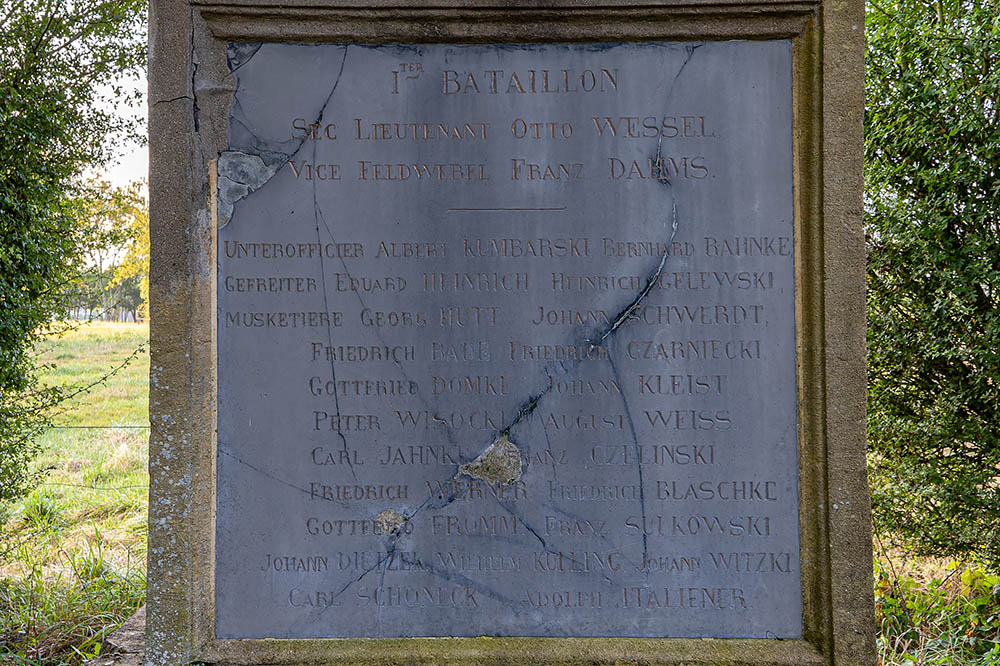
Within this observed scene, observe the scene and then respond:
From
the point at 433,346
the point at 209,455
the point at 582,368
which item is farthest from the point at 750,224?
the point at 209,455

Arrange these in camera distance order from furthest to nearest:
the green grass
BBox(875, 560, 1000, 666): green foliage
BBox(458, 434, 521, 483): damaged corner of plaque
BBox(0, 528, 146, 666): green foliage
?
the green grass
BBox(0, 528, 146, 666): green foliage
BBox(875, 560, 1000, 666): green foliage
BBox(458, 434, 521, 483): damaged corner of plaque

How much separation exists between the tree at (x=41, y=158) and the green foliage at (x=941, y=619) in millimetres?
4630

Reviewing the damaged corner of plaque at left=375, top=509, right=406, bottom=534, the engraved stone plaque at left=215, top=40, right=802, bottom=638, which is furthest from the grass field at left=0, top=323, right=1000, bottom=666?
the damaged corner of plaque at left=375, top=509, right=406, bottom=534

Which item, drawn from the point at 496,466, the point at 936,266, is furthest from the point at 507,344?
the point at 936,266

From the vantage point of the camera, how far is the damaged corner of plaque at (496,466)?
2.31m

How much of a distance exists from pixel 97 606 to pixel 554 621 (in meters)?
2.65

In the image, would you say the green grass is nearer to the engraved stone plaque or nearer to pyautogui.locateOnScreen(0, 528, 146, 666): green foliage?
pyautogui.locateOnScreen(0, 528, 146, 666): green foliage

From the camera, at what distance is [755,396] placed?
7.53 feet

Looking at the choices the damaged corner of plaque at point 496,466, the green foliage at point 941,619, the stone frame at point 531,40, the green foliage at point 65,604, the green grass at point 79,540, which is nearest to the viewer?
the stone frame at point 531,40

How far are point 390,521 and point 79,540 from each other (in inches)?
123

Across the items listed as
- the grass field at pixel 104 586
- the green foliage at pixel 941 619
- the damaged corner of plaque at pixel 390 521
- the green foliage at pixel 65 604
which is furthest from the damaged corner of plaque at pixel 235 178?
the green foliage at pixel 941 619

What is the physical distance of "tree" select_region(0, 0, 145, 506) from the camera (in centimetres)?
331

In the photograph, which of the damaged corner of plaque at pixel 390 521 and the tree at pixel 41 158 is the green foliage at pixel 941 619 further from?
the tree at pixel 41 158

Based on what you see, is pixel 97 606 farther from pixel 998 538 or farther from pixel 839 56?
pixel 998 538
